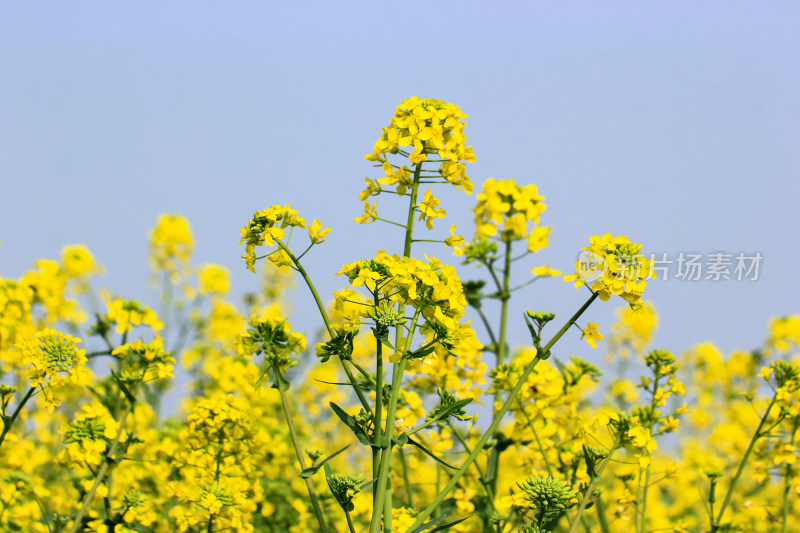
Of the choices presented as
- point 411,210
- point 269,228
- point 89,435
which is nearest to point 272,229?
point 269,228

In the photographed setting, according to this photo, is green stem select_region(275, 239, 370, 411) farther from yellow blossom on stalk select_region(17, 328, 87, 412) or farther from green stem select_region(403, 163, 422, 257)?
yellow blossom on stalk select_region(17, 328, 87, 412)

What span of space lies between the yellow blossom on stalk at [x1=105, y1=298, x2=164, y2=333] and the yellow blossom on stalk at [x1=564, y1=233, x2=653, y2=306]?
2.43m

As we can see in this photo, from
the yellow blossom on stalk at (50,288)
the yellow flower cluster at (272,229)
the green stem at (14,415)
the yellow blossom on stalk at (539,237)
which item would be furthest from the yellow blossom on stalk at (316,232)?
the yellow blossom on stalk at (50,288)

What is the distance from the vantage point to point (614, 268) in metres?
2.33

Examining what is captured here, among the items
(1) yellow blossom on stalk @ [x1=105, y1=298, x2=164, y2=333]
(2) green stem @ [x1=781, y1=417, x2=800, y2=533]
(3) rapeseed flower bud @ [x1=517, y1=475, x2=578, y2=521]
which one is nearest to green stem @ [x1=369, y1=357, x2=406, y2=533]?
(3) rapeseed flower bud @ [x1=517, y1=475, x2=578, y2=521]

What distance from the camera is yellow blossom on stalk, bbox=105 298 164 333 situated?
389cm

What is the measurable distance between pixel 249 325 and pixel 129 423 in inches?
136

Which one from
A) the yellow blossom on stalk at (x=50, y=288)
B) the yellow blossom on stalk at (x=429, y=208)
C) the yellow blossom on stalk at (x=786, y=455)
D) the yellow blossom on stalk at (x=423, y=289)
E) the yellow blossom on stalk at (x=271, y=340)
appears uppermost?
the yellow blossom on stalk at (x=50, y=288)

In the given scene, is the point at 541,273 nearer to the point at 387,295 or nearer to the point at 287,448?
the point at 387,295

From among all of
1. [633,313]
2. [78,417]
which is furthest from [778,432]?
[78,417]

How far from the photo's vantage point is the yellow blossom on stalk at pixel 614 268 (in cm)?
232

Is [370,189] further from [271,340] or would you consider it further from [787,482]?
[787,482]

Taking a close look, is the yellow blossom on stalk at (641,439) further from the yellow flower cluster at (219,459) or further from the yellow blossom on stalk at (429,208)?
the yellow flower cluster at (219,459)

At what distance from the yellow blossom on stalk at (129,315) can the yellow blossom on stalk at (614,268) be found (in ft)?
7.96
